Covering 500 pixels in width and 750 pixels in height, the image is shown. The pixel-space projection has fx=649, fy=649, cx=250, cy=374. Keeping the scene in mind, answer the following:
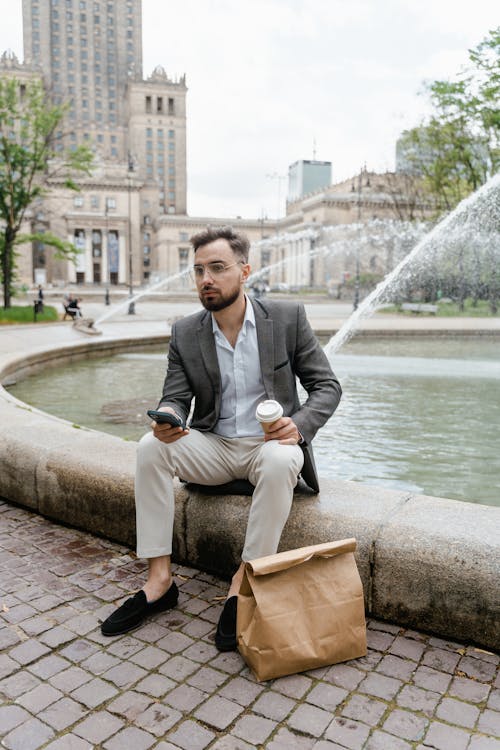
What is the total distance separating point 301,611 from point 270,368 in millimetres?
1198

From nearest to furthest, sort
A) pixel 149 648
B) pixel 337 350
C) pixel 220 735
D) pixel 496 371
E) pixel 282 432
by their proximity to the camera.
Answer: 1. pixel 220 735
2. pixel 149 648
3. pixel 282 432
4. pixel 496 371
5. pixel 337 350

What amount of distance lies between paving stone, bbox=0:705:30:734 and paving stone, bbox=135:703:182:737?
400 millimetres

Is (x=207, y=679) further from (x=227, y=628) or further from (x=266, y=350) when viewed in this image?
(x=266, y=350)

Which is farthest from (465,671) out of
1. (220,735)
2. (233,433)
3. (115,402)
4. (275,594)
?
(115,402)

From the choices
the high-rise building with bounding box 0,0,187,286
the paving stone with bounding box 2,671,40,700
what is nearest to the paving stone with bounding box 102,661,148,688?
the paving stone with bounding box 2,671,40,700

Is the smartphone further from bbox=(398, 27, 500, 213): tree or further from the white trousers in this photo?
bbox=(398, 27, 500, 213): tree

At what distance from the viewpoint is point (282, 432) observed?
116 inches

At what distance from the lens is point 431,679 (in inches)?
97.4

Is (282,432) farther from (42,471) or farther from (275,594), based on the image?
(42,471)

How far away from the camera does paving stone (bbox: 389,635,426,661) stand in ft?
8.70

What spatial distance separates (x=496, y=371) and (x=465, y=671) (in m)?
10.5

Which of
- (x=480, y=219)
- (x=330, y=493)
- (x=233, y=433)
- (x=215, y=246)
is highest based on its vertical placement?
(x=480, y=219)

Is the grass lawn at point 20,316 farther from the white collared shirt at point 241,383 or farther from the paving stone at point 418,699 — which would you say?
the paving stone at point 418,699

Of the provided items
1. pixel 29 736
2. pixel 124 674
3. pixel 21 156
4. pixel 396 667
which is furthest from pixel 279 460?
pixel 21 156
